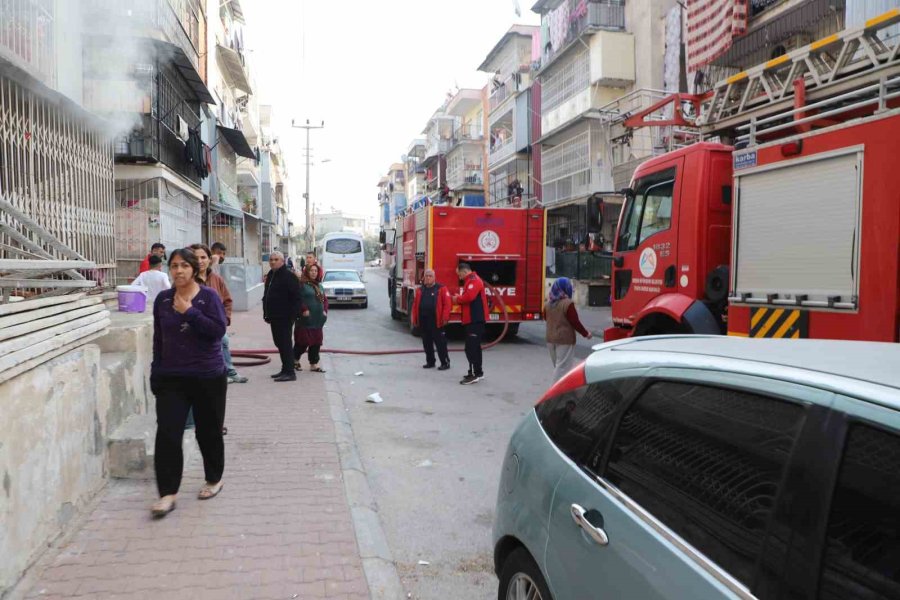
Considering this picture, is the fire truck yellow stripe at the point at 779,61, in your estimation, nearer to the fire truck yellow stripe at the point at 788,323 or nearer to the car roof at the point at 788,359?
the fire truck yellow stripe at the point at 788,323

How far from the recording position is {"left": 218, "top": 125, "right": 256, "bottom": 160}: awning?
74.2 ft

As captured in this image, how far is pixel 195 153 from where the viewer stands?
1540 centimetres

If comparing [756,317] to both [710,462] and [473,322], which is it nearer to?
[710,462]

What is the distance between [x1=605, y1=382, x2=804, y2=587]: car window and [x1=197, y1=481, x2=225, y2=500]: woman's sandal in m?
3.25

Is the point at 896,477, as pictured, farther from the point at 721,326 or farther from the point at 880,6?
the point at 880,6

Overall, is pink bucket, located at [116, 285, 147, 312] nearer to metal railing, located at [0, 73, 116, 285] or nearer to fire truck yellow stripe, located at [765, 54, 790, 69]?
metal railing, located at [0, 73, 116, 285]

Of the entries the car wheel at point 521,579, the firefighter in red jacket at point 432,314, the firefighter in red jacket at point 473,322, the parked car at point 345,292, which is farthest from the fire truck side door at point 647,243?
the parked car at point 345,292

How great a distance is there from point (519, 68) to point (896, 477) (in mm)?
37688

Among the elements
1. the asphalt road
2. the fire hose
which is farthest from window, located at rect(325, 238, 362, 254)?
the asphalt road

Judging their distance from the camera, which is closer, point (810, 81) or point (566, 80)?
point (810, 81)

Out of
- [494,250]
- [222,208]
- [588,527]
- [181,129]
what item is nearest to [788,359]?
[588,527]

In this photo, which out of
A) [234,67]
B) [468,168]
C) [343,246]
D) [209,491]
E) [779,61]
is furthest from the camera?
[468,168]

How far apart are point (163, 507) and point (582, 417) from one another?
2920 mm

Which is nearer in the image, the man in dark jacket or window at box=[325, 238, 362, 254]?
the man in dark jacket
